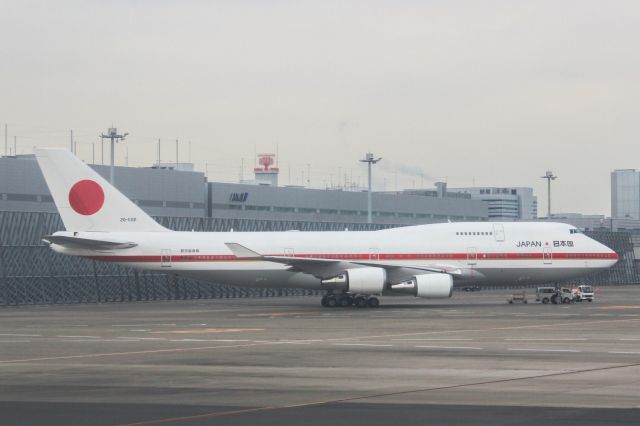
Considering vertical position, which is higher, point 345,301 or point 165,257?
point 165,257

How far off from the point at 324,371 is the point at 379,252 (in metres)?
Result: 38.3

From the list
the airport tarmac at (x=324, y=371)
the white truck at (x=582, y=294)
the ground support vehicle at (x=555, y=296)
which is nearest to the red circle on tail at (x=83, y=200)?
the airport tarmac at (x=324, y=371)

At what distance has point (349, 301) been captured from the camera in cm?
6512

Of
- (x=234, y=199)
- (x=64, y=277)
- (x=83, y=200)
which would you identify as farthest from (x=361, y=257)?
(x=234, y=199)

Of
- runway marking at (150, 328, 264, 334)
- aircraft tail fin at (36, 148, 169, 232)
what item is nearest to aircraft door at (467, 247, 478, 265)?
aircraft tail fin at (36, 148, 169, 232)

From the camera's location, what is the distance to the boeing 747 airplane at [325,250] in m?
64.4

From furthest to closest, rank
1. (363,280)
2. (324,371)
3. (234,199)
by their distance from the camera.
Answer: (234,199) → (363,280) → (324,371)

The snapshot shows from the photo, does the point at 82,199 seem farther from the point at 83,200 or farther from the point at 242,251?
the point at 242,251

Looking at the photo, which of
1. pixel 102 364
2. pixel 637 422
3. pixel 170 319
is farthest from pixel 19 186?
pixel 637 422

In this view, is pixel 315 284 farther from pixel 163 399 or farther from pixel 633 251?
pixel 633 251

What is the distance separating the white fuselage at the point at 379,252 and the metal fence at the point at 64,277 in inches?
470

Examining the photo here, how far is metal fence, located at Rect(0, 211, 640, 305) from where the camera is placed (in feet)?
246

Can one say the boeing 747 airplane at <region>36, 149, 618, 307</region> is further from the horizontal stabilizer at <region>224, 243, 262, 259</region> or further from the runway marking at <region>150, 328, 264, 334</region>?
the runway marking at <region>150, 328, 264, 334</region>

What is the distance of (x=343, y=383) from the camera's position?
2422cm
